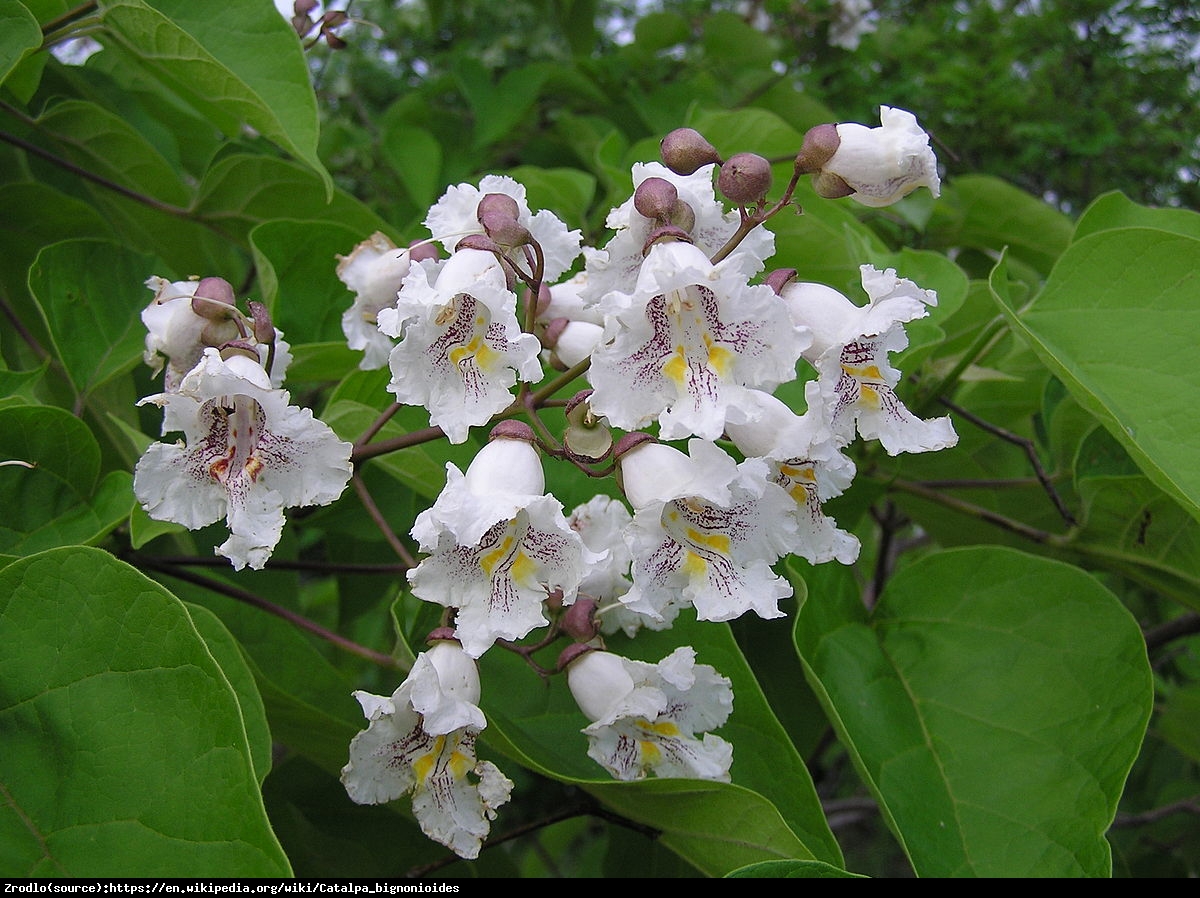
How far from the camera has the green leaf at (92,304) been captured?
4.90 feet

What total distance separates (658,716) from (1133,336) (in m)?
0.76

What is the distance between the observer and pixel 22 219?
1799mm

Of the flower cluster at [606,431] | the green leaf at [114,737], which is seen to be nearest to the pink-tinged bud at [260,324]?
the flower cluster at [606,431]

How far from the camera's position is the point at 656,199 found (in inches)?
38.6

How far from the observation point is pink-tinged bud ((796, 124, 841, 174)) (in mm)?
1026

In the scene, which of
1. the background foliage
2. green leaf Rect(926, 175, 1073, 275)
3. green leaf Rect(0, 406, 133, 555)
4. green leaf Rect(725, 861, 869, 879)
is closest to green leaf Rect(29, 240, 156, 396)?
the background foliage

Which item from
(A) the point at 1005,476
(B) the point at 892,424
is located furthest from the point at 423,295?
(A) the point at 1005,476

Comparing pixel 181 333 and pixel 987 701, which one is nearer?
pixel 181 333

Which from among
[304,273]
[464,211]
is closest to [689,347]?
[464,211]

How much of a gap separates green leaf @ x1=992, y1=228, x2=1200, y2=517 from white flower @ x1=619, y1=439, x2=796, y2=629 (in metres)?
0.42

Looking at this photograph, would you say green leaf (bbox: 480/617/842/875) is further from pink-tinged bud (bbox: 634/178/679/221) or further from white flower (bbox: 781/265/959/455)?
pink-tinged bud (bbox: 634/178/679/221)

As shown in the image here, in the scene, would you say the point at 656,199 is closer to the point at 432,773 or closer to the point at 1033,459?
the point at 432,773
